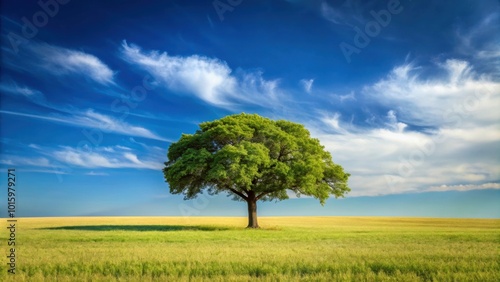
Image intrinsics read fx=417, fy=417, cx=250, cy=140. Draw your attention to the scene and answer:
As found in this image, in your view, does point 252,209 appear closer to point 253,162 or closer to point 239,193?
point 239,193

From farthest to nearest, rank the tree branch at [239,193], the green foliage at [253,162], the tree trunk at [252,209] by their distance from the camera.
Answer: the tree trunk at [252,209] → the tree branch at [239,193] → the green foliage at [253,162]

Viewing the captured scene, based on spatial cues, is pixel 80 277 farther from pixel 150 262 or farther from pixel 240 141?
pixel 240 141

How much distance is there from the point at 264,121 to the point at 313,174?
29.0 feet

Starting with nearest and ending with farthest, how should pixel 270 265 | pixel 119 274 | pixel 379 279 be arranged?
pixel 379 279
pixel 119 274
pixel 270 265

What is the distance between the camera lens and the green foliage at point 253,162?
143 ft

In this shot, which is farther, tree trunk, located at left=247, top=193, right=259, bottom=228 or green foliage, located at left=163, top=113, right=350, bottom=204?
tree trunk, located at left=247, top=193, right=259, bottom=228

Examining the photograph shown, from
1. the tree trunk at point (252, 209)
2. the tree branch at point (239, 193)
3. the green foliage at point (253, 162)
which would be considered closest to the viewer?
the green foliage at point (253, 162)

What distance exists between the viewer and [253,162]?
142 feet

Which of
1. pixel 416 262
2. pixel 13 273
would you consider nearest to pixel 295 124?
pixel 416 262

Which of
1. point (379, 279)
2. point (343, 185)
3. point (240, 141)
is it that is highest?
point (240, 141)

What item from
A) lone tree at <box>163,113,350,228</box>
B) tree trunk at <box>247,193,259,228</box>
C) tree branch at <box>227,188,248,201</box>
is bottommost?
tree trunk at <box>247,193,259,228</box>

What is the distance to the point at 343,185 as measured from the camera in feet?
A: 164

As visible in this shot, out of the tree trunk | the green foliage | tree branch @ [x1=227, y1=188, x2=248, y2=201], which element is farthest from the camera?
the tree trunk

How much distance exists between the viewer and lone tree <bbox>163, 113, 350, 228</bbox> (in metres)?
43.5
